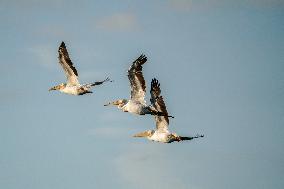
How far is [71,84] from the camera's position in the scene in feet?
220

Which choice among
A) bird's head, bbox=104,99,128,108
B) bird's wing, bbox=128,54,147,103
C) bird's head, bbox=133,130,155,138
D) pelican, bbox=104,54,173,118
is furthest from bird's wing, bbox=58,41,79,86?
bird's head, bbox=133,130,155,138

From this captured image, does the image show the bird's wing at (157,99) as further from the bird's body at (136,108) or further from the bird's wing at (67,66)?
the bird's wing at (67,66)

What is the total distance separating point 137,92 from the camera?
6122cm

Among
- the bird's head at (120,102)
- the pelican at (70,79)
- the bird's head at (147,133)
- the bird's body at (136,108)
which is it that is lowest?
the bird's head at (147,133)

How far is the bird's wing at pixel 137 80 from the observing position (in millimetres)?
58903

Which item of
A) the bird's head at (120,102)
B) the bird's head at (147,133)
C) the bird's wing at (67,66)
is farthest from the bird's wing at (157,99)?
the bird's wing at (67,66)

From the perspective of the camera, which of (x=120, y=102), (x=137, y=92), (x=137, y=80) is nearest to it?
(x=137, y=80)

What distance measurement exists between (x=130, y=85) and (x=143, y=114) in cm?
269

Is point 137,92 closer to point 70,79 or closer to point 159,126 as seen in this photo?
point 159,126

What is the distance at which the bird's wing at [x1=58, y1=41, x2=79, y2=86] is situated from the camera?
212ft

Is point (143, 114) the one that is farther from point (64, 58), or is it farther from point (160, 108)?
point (64, 58)

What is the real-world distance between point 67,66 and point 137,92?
283 inches

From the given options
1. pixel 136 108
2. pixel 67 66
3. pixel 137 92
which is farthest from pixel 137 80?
pixel 67 66

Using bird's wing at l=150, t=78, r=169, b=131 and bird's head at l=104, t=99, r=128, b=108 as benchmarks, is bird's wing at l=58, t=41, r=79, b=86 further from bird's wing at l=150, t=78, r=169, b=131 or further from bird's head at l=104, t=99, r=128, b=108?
bird's wing at l=150, t=78, r=169, b=131
